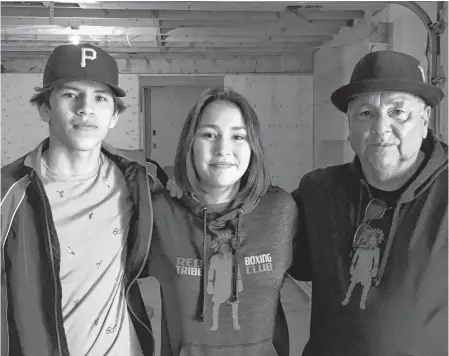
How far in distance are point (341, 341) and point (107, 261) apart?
75cm

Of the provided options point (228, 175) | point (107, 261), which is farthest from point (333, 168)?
point (107, 261)

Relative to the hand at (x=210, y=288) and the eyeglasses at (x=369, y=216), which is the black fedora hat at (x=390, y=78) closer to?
the eyeglasses at (x=369, y=216)

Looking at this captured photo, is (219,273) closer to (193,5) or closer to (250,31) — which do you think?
(193,5)

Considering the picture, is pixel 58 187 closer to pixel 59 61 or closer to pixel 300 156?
pixel 59 61

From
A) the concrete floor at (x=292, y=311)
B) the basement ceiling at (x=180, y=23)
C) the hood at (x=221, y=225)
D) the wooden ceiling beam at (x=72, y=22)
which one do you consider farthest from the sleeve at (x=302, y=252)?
the wooden ceiling beam at (x=72, y=22)

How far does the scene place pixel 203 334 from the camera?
1.53 meters

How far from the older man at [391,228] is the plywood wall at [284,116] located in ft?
20.4

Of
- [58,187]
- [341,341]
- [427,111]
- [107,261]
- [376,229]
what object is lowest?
[341,341]

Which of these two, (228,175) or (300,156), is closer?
(228,175)

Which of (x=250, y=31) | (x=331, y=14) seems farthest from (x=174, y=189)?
(x=250, y=31)

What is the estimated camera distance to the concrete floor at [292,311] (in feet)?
12.2

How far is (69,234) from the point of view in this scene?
59.6 inches

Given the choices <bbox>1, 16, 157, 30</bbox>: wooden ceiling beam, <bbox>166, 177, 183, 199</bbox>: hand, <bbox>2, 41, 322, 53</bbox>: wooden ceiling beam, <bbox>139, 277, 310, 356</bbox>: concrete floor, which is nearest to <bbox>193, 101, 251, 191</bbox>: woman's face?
<bbox>166, 177, 183, 199</bbox>: hand

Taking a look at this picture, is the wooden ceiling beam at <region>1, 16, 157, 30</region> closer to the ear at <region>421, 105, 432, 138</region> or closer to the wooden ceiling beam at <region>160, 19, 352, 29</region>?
the wooden ceiling beam at <region>160, 19, 352, 29</region>
